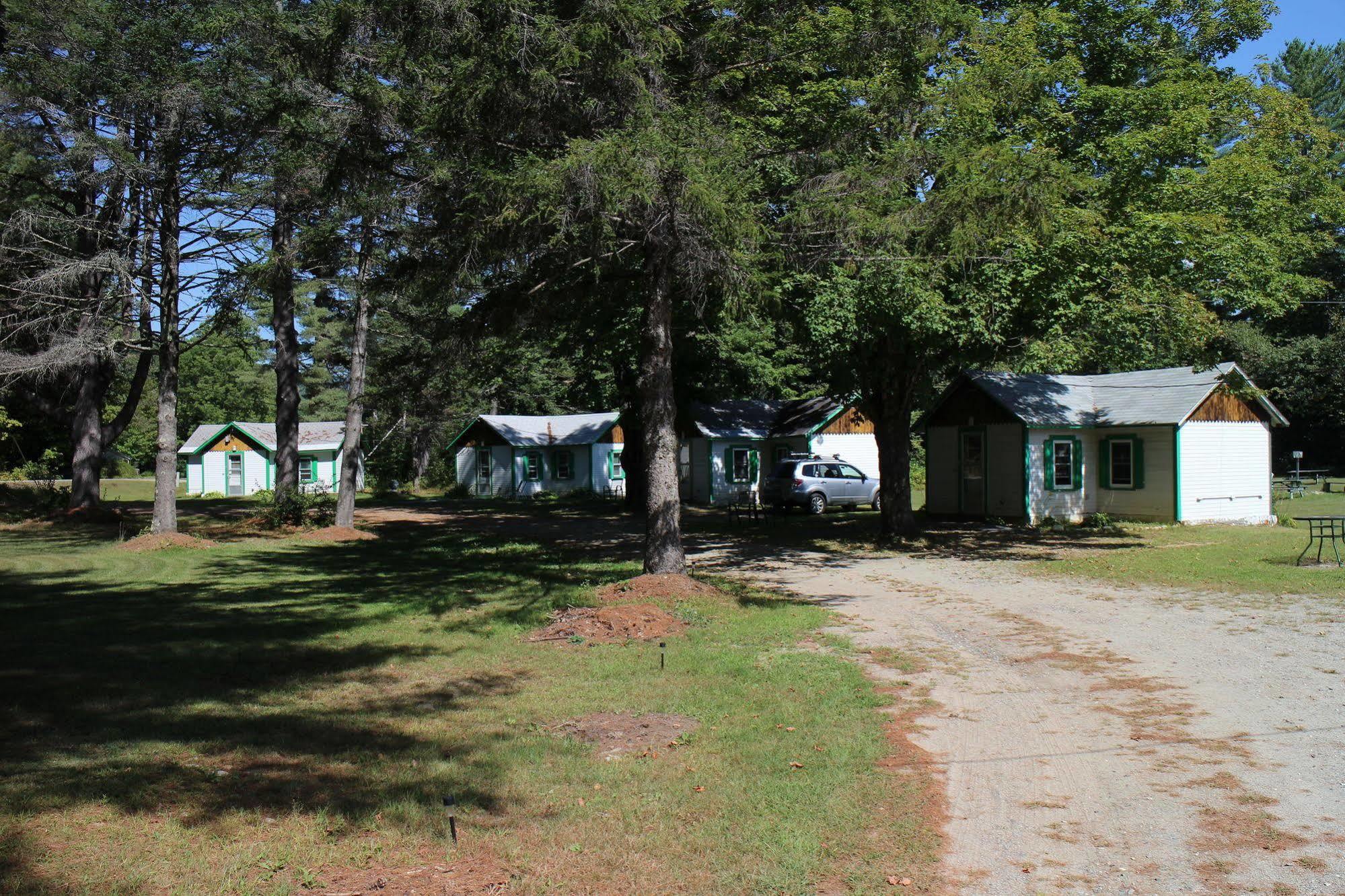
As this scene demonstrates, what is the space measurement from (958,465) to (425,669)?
2023cm

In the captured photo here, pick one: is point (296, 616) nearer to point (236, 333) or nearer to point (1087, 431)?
point (236, 333)

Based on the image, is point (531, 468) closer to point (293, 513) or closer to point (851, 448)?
point (851, 448)

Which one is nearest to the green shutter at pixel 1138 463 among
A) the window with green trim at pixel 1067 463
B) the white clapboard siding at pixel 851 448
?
the window with green trim at pixel 1067 463

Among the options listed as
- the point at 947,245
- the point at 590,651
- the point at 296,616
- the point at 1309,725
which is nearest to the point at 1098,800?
the point at 1309,725

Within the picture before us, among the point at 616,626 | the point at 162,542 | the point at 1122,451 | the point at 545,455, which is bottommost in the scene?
the point at 616,626

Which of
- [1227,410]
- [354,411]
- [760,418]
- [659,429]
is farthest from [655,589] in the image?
[760,418]

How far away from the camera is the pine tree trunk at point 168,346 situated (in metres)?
20.0

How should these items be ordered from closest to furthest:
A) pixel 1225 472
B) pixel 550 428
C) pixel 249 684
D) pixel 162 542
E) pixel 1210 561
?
pixel 249 684, pixel 1210 561, pixel 162 542, pixel 1225 472, pixel 550 428

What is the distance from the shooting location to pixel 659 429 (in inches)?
498

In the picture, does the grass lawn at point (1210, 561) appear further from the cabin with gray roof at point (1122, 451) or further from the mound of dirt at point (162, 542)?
the mound of dirt at point (162, 542)

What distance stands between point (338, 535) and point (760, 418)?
1865 centimetres

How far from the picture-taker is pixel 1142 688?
7996 millimetres

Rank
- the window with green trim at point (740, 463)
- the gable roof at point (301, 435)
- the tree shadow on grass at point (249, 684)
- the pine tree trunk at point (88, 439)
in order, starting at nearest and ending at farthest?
the tree shadow on grass at point (249, 684) → the pine tree trunk at point (88, 439) → the window with green trim at point (740, 463) → the gable roof at point (301, 435)

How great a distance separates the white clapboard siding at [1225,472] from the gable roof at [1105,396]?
0.73 metres
